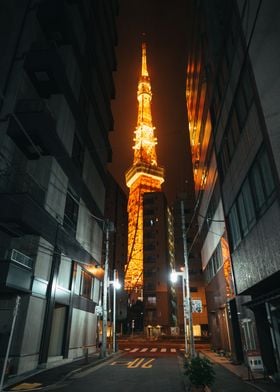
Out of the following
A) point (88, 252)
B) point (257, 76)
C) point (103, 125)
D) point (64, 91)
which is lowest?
point (88, 252)

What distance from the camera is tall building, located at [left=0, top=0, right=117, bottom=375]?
600 inches

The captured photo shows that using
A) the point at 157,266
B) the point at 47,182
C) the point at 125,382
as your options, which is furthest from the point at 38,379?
the point at 157,266

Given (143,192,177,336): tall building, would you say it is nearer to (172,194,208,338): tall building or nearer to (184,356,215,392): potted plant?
(172,194,208,338): tall building

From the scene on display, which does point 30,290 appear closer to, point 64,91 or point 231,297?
point 231,297

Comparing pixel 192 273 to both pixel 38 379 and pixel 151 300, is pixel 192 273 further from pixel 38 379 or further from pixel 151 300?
pixel 38 379

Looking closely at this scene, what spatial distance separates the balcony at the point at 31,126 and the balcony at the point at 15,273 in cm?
636

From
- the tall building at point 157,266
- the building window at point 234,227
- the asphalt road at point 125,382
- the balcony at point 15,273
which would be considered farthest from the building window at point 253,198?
the tall building at point 157,266

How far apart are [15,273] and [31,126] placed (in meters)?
9.23

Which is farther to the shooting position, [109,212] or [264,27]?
[109,212]

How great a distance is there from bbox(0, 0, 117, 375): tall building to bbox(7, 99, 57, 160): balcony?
62 mm

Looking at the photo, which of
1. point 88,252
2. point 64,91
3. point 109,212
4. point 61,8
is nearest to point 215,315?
point 88,252

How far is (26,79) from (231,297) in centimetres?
2052

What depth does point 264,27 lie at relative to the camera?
11539 mm

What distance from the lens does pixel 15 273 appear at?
14711 millimetres
